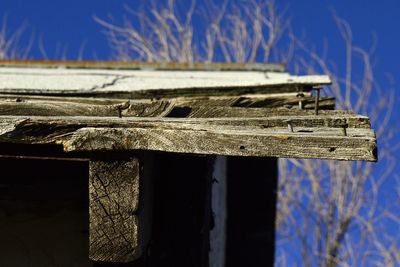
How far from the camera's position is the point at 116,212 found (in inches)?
71.1

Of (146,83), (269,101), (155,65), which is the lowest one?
(269,101)

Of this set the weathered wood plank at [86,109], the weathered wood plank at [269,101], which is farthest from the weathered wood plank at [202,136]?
the weathered wood plank at [269,101]

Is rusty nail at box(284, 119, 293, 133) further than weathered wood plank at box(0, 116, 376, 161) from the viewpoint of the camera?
Yes

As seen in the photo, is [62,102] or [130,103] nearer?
[130,103]

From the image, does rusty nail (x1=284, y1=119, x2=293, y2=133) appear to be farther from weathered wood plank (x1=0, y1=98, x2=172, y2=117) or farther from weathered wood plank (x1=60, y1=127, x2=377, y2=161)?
weathered wood plank (x1=0, y1=98, x2=172, y2=117)

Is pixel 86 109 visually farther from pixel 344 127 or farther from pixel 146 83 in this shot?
pixel 146 83

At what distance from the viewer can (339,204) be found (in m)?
12.8

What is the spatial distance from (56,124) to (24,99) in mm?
648

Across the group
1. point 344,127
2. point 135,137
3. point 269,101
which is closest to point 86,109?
point 135,137

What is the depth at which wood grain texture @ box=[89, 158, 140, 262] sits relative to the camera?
180cm

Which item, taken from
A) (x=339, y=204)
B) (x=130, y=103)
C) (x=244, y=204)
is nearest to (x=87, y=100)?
(x=130, y=103)

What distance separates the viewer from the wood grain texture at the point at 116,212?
1803mm

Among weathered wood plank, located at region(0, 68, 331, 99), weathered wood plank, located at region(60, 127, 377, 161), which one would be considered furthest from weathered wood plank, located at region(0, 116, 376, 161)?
weathered wood plank, located at region(0, 68, 331, 99)

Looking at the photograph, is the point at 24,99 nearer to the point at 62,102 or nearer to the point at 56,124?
the point at 62,102
